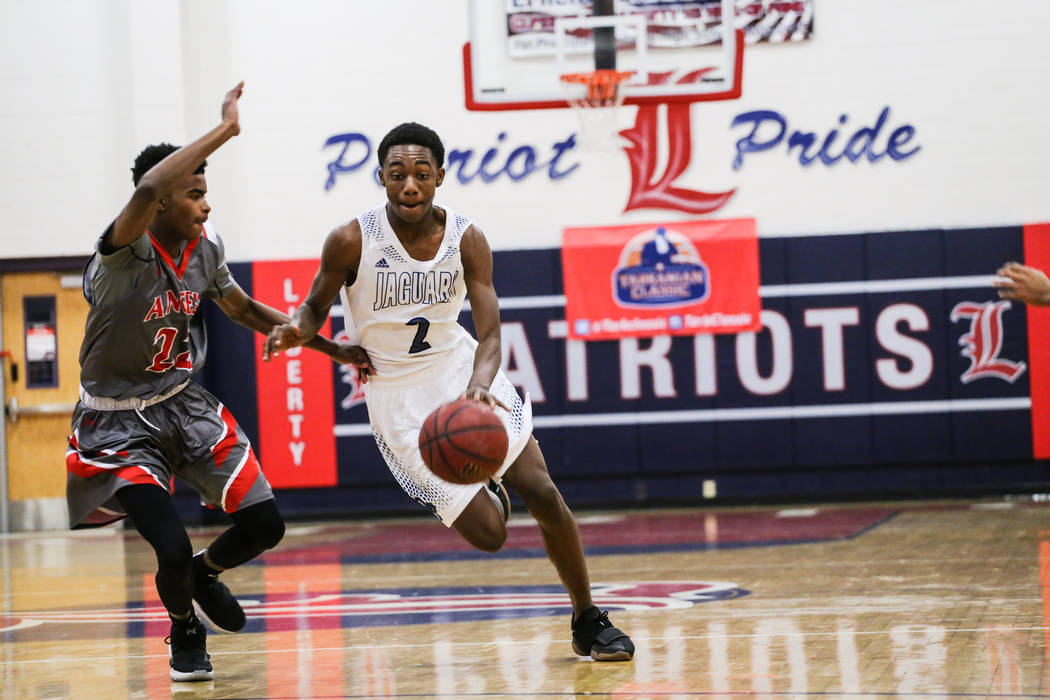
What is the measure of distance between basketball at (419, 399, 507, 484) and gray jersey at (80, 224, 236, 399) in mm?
1092

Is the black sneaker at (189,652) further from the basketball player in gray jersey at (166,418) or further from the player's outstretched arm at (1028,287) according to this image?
the player's outstretched arm at (1028,287)

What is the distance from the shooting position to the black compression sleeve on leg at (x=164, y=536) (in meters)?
4.55

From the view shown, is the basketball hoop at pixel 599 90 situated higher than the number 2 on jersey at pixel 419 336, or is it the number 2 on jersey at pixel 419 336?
the basketball hoop at pixel 599 90

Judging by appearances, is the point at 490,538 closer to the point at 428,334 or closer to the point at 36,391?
the point at 428,334

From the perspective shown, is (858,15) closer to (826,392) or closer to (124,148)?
(826,392)

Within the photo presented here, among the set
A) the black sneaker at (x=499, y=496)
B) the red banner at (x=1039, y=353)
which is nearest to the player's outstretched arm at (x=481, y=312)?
the black sneaker at (x=499, y=496)

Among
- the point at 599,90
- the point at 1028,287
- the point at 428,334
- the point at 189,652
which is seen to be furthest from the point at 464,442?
the point at 599,90

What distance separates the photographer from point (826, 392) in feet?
38.5

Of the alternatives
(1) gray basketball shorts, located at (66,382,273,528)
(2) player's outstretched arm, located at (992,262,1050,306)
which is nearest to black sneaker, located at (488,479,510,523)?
(1) gray basketball shorts, located at (66,382,273,528)

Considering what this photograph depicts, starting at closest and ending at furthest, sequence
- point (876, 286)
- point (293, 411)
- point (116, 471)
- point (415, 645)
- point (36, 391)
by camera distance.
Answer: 1. point (116, 471)
2. point (415, 645)
3. point (876, 286)
4. point (293, 411)
5. point (36, 391)

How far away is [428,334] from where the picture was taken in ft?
16.0

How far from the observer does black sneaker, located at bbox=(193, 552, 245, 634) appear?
500 centimetres

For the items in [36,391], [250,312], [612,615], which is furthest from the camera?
[36,391]

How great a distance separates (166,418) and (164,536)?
491 millimetres
